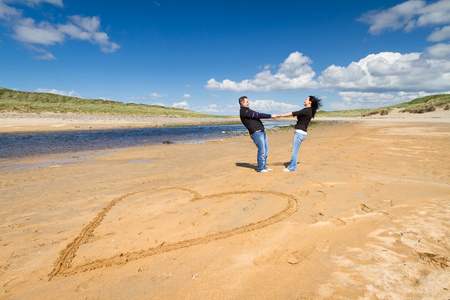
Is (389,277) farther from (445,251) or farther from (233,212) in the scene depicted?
(233,212)

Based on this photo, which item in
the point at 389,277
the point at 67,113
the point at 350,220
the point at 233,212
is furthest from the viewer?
the point at 67,113

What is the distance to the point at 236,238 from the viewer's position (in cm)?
345

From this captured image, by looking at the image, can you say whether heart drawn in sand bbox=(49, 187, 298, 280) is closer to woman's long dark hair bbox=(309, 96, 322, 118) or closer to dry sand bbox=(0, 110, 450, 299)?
dry sand bbox=(0, 110, 450, 299)

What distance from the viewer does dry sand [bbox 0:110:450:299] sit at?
246cm

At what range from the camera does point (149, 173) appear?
8.31 m

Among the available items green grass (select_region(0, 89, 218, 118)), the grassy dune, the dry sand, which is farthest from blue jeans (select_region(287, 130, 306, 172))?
green grass (select_region(0, 89, 218, 118))

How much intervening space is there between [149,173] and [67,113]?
54581 mm

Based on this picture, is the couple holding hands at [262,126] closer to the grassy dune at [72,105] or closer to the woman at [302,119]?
the woman at [302,119]

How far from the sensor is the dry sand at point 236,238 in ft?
8.08

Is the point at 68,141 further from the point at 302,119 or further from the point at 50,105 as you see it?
the point at 50,105

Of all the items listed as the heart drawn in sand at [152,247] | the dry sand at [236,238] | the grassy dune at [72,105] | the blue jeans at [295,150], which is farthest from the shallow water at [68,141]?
the grassy dune at [72,105]

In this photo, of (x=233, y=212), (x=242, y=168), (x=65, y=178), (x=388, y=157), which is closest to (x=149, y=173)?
(x=65, y=178)

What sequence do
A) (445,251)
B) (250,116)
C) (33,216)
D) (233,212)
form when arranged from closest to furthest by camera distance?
(445,251), (233,212), (33,216), (250,116)

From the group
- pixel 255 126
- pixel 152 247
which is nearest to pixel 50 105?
pixel 255 126
